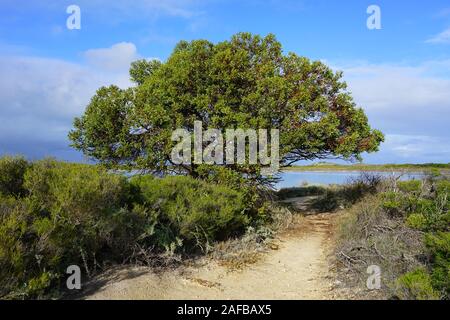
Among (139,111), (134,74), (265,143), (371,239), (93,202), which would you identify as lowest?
(371,239)

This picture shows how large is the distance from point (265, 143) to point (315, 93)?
94.7 inches

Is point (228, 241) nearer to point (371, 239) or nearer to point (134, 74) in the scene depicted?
point (371, 239)

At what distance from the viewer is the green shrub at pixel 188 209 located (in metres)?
8.48

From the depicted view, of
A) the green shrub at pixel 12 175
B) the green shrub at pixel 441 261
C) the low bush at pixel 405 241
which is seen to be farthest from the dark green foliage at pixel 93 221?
the green shrub at pixel 441 261

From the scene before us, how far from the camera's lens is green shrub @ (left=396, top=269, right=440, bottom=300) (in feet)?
19.0

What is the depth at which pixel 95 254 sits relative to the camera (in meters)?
7.38

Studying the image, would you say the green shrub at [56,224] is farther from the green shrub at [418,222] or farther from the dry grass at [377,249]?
the green shrub at [418,222]

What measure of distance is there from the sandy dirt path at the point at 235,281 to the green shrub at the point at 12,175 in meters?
2.00

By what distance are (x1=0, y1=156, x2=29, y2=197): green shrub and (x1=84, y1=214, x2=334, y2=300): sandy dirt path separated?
200 centimetres

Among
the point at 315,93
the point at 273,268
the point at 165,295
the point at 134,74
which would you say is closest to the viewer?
the point at 165,295

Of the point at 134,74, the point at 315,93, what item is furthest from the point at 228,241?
the point at 134,74

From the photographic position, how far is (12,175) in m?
6.91

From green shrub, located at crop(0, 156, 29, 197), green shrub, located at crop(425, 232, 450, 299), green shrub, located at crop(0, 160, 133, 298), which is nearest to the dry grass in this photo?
green shrub, located at crop(425, 232, 450, 299)

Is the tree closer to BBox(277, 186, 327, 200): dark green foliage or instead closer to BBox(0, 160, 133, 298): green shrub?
BBox(0, 160, 133, 298): green shrub
